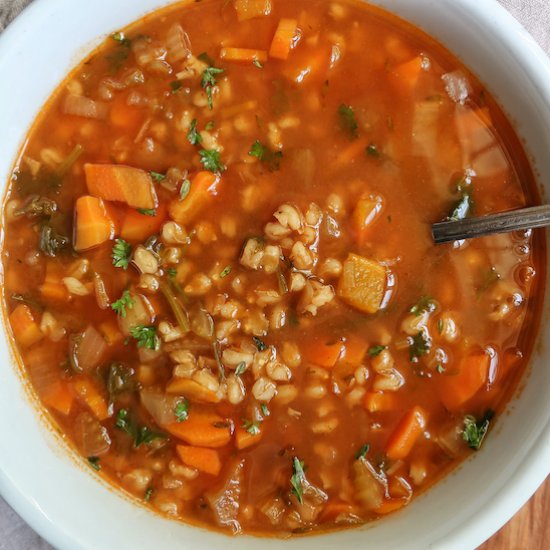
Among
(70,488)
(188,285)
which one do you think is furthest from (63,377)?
(188,285)

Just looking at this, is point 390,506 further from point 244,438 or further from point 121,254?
point 121,254

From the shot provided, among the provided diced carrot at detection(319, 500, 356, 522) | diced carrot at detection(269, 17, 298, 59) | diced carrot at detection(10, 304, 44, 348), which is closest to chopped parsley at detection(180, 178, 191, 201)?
diced carrot at detection(269, 17, 298, 59)

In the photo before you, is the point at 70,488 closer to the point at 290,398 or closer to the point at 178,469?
the point at 178,469

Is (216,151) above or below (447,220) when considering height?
above

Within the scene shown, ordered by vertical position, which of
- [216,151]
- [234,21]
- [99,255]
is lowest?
[99,255]

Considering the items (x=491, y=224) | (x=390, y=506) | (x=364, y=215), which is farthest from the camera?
(x=390, y=506)

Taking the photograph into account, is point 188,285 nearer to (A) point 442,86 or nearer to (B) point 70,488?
(B) point 70,488

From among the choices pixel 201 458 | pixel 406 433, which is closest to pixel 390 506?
pixel 406 433

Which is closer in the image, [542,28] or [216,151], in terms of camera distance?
[216,151]
